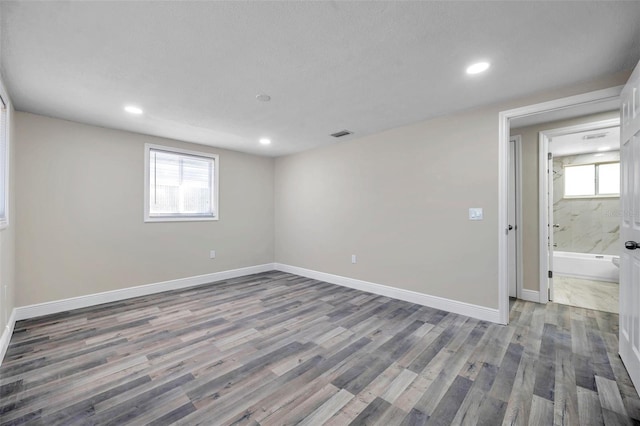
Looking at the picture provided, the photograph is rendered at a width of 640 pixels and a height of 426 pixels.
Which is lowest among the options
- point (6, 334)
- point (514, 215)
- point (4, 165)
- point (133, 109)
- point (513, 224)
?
point (6, 334)

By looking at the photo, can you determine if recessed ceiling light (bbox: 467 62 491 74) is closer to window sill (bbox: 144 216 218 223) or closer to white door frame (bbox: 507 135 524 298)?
white door frame (bbox: 507 135 524 298)

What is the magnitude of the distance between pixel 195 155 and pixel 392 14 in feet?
12.7

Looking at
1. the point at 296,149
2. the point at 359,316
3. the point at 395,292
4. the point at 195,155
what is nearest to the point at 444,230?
the point at 395,292

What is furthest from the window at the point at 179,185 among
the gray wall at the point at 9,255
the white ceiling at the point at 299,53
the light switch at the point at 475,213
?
the light switch at the point at 475,213

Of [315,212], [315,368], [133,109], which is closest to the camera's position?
[315,368]

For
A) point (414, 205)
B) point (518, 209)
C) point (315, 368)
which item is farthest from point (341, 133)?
point (315, 368)

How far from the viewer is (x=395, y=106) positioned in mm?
2947

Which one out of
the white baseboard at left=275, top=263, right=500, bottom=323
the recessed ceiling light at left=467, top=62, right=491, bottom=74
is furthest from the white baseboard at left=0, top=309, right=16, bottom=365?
the recessed ceiling light at left=467, top=62, right=491, bottom=74

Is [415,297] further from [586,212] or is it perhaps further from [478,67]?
[586,212]

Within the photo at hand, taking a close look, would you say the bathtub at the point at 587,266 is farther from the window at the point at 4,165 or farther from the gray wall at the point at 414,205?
the window at the point at 4,165

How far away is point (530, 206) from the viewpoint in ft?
11.8

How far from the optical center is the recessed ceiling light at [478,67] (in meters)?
2.10

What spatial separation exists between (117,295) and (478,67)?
4860 mm

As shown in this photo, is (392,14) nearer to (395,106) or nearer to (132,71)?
(395,106)
